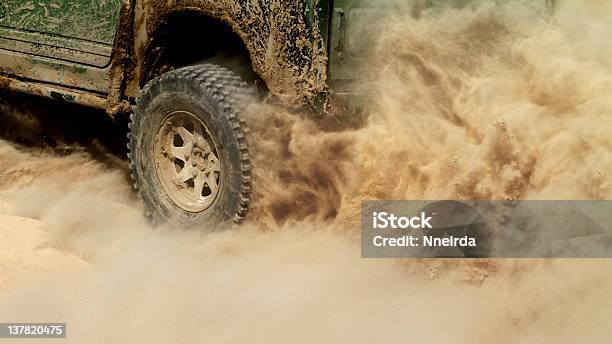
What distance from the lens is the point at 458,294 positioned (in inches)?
156

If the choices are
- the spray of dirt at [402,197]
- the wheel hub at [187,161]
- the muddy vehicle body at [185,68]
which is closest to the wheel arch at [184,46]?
the muddy vehicle body at [185,68]

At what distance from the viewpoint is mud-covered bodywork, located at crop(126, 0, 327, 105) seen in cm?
407

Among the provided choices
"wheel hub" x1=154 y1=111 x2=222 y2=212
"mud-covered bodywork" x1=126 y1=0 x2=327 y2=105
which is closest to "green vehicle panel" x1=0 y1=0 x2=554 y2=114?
"mud-covered bodywork" x1=126 y1=0 x2=327 y2=105

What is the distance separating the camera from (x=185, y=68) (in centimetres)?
470

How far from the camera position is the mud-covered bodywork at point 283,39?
4.07m

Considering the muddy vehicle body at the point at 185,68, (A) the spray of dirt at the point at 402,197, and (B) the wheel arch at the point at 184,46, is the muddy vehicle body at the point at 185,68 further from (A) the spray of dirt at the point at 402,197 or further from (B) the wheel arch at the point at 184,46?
(A) the spray of dirt at the point at 402,197

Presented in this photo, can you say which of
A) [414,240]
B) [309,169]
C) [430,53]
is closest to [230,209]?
[309,169]

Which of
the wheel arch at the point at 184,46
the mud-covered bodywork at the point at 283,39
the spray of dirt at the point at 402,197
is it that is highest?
the wheel arch at the point at 184,46

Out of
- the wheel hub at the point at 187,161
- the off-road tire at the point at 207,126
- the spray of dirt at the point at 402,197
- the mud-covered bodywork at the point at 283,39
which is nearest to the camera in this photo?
the spray of dirt at the point at 402,197

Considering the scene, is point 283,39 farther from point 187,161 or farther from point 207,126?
point 187,161

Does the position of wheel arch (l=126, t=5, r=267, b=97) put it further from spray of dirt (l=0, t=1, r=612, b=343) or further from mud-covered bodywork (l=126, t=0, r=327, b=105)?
spray of dirt (l=0, t=1, r=612, b=343)

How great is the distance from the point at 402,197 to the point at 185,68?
1.34m

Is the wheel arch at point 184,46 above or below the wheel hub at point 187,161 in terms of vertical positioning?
above

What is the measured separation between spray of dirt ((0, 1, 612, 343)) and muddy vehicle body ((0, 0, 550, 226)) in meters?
0.17
